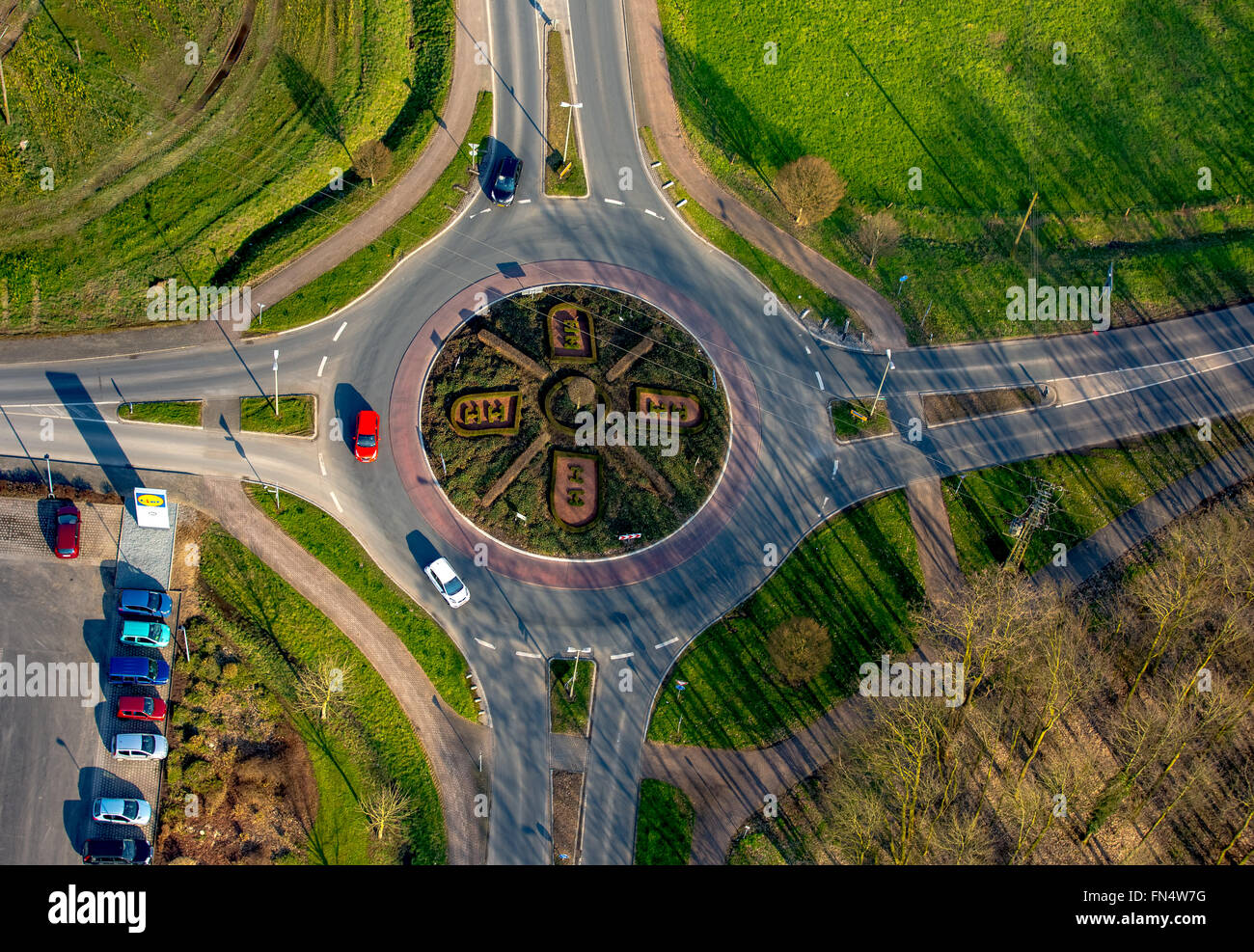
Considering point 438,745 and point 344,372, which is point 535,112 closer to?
point 344,372

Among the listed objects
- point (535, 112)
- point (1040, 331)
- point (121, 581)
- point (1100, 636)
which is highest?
point (535, 112)

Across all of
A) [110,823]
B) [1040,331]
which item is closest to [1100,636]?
[1040,331]

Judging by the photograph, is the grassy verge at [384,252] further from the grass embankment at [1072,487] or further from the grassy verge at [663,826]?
the grass embankment at [1072,487]

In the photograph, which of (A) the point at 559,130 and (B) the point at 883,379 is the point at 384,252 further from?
(B) the point at 883,379

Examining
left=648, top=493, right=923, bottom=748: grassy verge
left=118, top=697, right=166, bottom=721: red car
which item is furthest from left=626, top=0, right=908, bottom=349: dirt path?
left=118, top=697, right=166, bottom=721: red car

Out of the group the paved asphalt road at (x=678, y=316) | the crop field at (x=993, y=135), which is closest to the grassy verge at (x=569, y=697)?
the paved asphalt road at (x=678, y=316)

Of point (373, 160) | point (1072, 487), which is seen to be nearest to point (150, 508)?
point (373, 160)
